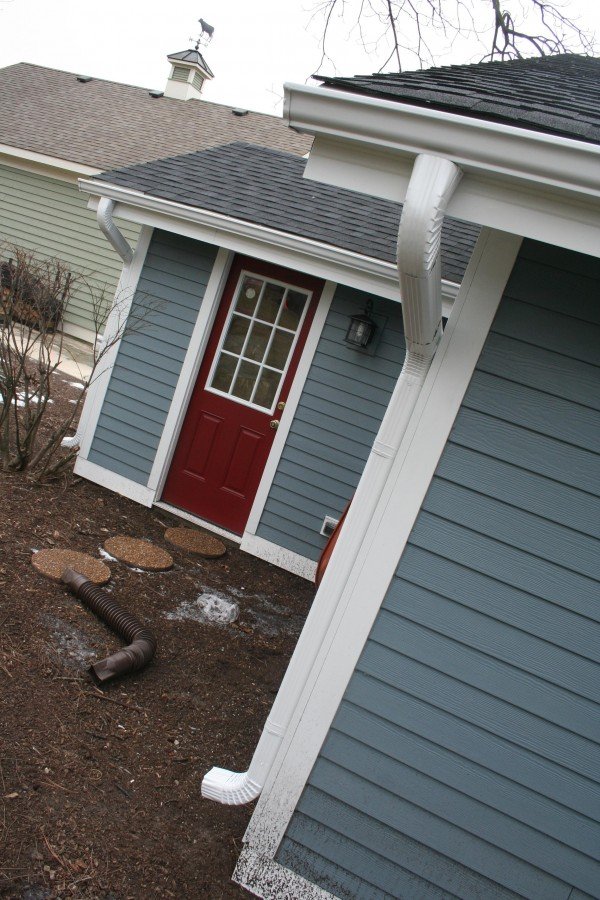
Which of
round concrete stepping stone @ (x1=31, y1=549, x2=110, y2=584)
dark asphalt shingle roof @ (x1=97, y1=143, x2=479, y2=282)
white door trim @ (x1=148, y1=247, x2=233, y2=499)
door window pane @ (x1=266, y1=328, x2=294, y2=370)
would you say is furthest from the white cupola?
round concrete stepping stone @ (x1=31, y1=549, x2=110, y2=584)

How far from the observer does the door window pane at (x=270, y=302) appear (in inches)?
236

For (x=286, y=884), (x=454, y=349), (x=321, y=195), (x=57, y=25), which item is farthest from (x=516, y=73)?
(x=57, y=25)

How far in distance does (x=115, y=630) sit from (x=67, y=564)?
776 millimetres

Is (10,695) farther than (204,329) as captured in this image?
No

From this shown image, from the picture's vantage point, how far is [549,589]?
2.35m

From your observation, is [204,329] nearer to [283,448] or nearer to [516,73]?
[283,448]

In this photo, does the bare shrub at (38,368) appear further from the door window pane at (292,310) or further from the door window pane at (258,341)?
the door window pane at (292,310)

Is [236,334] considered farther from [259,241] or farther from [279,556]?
[279,556]

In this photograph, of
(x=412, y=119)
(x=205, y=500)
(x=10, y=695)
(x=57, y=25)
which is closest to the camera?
(x=412, y=119)

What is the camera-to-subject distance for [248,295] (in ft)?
19.9

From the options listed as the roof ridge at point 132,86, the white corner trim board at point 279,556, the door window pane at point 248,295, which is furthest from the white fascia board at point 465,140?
the roof ridge at point 132,86

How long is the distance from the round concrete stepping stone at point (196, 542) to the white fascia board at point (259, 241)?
7.73ft

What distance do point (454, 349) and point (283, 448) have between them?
3.58 meters

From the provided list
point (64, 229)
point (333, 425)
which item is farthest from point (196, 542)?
point (64, 229)
